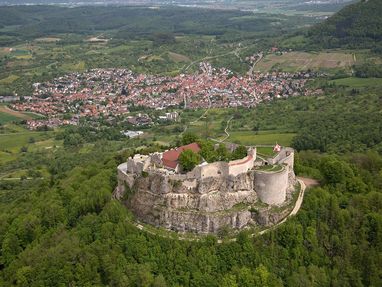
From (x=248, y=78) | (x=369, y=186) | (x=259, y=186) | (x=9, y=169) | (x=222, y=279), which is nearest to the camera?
(x=222, y=279)

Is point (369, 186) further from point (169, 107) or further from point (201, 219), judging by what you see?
point (169, 107)

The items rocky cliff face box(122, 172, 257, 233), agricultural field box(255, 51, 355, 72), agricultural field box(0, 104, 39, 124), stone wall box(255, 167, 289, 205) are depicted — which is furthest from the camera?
agricultural field box(255, 51, 355, 72)

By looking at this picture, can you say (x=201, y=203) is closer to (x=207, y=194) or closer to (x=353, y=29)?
(x=207, y=194)

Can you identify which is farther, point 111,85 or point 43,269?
point 111,85

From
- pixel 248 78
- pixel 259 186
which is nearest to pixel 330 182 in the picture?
pixel 259 186

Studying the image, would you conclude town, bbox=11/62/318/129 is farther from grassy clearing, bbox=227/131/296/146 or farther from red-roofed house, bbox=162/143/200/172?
red-roofed house, bbox=162/143/200/172

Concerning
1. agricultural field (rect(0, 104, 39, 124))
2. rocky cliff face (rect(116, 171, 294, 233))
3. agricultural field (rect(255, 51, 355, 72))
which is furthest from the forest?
agricultural field (rect(255, 51, 355, 72))

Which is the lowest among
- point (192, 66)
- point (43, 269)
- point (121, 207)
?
point (192, 66)
